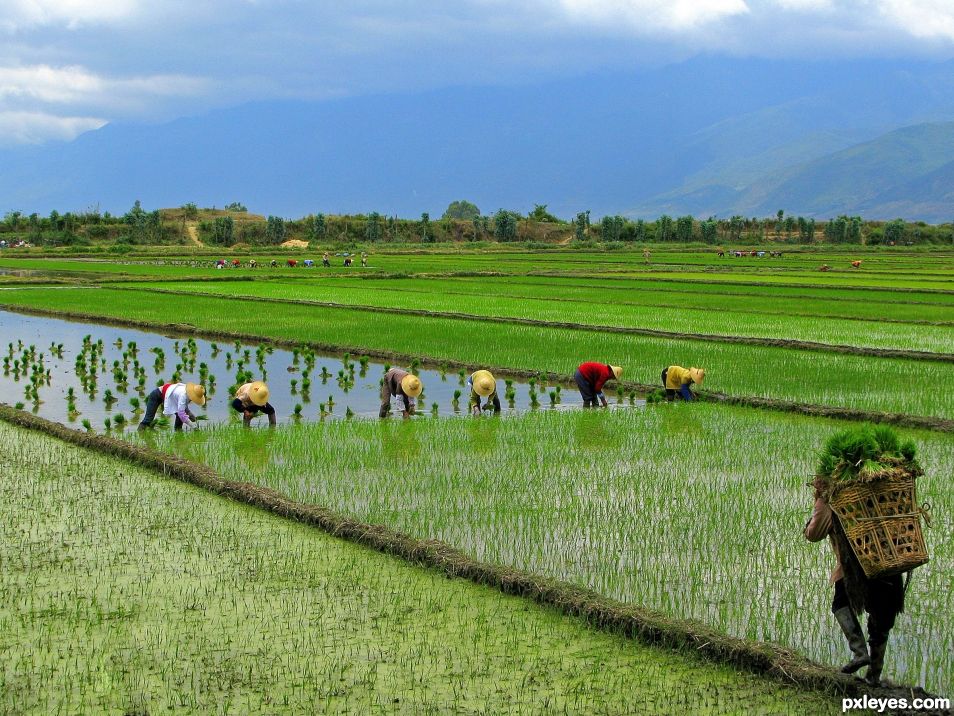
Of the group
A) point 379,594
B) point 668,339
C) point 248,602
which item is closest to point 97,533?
point 248,602

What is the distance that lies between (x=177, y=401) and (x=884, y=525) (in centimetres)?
757

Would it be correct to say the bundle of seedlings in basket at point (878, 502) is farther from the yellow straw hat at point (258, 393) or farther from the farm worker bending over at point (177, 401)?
the yellow straw hat at point (258, 393)

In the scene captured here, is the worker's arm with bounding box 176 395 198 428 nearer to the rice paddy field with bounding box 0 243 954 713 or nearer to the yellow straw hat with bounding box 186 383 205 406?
the rice paddy field with bounding box 0 243 954 713

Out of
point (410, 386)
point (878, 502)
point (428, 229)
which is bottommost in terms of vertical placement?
point (410, 386)

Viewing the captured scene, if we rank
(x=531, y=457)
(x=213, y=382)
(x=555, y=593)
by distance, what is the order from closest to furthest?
(x=555, y=593), (x=531, y=457), (x=213, y=382)

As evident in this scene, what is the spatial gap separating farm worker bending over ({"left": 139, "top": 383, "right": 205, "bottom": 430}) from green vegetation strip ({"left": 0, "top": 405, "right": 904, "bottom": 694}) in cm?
130

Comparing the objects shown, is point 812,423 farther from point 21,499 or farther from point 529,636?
point 21,499

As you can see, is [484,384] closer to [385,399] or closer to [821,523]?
[385,399]

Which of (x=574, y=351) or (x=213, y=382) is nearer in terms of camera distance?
(x=213, y=382)

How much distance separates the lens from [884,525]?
4473mm

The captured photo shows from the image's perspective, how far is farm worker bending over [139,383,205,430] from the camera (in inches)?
397

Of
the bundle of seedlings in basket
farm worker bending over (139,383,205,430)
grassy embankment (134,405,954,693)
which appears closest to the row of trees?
farm worker bending over (139,383,205,430)

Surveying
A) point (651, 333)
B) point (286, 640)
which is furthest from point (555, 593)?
point (651, 333)

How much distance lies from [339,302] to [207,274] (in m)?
13.7
